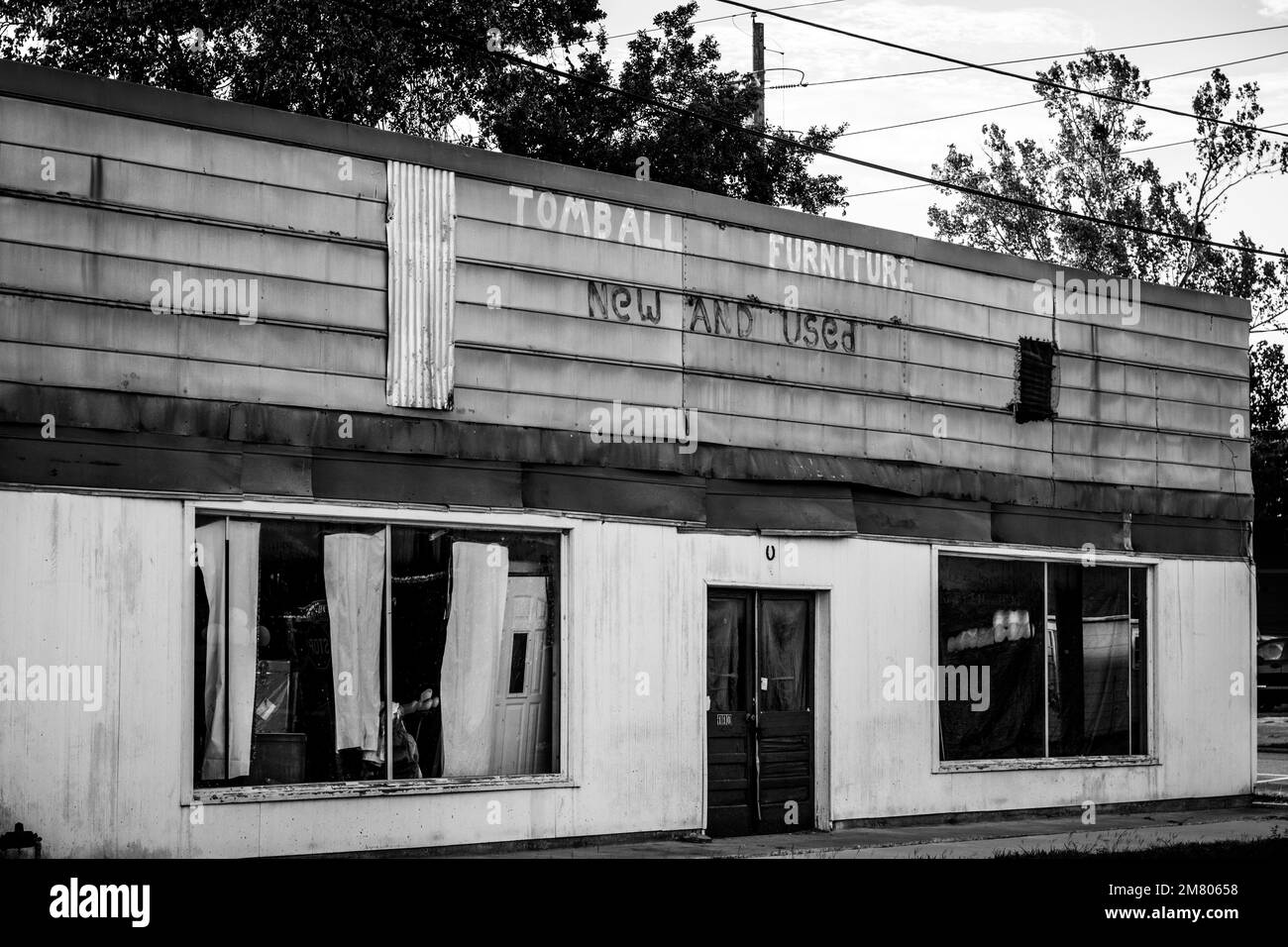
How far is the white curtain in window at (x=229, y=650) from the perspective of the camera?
40.2 feet

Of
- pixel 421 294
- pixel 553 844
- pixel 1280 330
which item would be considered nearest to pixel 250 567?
pixel 421 294

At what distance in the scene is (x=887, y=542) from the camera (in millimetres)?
16547

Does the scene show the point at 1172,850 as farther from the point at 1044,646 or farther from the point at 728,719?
the point at 1044,646

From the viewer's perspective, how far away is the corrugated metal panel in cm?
1341

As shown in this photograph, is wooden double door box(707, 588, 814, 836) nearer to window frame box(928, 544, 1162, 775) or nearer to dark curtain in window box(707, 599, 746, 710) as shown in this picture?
dark curtain in window box(707, 599, 746, 710)

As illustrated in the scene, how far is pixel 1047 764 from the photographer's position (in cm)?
1747

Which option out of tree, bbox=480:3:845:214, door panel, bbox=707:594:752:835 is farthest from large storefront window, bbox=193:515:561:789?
tree, bbox=480:3:845:214

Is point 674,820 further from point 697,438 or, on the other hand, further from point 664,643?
point 697,438

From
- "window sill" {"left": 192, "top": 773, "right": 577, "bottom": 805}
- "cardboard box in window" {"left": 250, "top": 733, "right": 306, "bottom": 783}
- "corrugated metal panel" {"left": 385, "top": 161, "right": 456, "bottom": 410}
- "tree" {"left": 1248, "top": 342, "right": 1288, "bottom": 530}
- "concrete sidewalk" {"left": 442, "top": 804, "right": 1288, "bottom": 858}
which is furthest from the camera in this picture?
"tree" {"left": 1248, "top": 342, "right": 1288, "bottom": 530}
